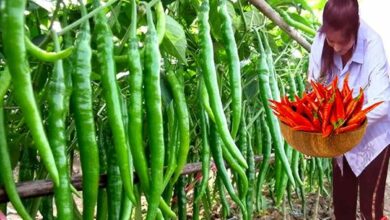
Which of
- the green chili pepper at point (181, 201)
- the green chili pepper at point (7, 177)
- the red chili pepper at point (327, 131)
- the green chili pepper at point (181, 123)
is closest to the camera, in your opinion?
the green chili pepper at point (7, 177)

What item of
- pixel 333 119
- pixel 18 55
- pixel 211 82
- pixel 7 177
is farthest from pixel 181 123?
pixel 333 119

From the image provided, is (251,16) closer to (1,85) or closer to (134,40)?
(134,40)

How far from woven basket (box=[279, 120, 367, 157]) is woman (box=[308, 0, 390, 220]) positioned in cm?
22

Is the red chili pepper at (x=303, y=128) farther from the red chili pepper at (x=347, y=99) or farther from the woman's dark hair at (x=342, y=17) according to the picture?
the woman's dark hair at (x=342, y=17)

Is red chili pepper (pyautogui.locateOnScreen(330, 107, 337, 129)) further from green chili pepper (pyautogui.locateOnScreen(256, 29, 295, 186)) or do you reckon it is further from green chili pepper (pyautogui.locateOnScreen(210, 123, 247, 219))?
green chili pepper (pyautogui.locateOnScreen(210, 123, 247, 219))

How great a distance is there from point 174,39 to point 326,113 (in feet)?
1.80

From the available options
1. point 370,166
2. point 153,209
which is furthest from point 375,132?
point 153,209

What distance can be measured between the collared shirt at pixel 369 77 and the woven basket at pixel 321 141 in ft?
0.71

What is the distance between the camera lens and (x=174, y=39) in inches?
44.5

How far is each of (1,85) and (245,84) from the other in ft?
4.19

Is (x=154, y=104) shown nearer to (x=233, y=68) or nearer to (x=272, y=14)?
(x=233, y=68)

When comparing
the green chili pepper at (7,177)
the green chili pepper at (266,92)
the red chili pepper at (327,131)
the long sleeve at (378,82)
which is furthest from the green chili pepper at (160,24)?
the long sleeve at (378,82)

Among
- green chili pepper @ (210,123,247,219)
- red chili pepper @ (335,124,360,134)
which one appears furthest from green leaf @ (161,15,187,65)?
red chili pepper @ (335,124,360,134)

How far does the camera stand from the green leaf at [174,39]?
43.5 inches
